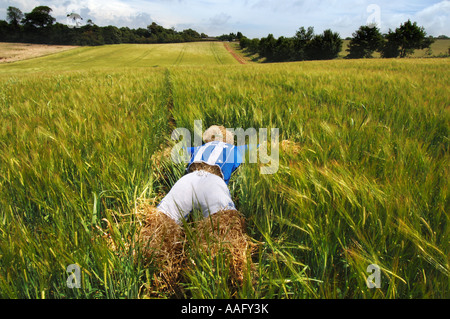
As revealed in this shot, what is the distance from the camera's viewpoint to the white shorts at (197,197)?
103 centimetres

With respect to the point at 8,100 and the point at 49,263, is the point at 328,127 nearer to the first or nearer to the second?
the point at 49,263

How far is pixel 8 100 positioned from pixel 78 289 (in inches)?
139

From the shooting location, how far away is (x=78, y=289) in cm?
59

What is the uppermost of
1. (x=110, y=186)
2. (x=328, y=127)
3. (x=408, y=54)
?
(x=408, y=54)

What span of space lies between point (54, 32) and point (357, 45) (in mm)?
70286

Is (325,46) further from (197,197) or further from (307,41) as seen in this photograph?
(197,197)

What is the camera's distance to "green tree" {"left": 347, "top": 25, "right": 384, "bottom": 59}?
131ft

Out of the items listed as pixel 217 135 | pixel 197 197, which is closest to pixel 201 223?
pixel 197 197

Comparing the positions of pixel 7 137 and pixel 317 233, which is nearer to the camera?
pixel 317 233

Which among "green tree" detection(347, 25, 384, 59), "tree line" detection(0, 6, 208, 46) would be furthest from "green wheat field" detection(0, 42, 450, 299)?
"tree line" detection(0, 6, 208, 46)

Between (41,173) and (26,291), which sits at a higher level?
(41,173)

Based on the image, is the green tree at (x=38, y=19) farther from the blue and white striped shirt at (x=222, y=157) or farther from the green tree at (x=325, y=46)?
the blue and white striped shirt at (x=222, y=157)

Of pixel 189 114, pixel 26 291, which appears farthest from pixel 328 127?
pixel 26 291

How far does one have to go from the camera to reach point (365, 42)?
132 feet
